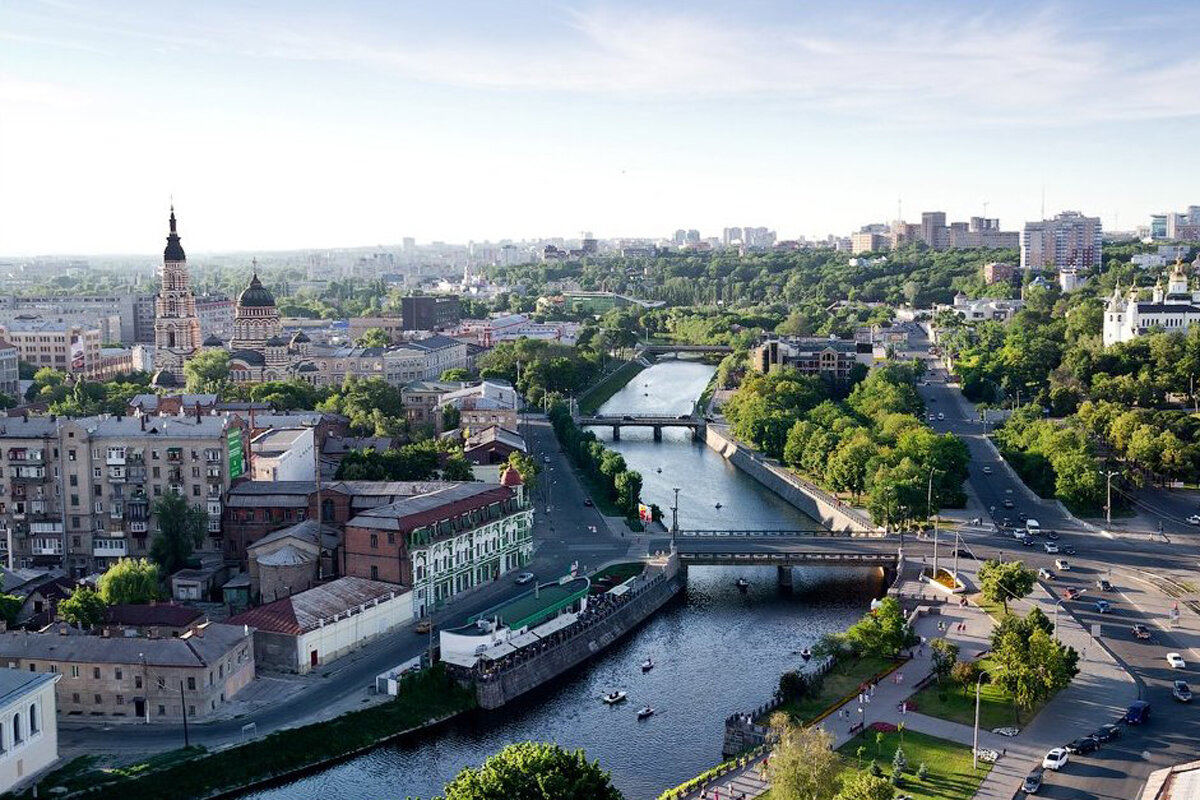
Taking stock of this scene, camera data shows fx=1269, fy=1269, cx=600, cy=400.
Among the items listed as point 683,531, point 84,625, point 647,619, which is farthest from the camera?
point 683,531

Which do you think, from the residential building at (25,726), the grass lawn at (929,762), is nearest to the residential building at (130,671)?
the residential building at (25,726)

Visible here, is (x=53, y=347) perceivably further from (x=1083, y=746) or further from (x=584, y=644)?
(x=1083, y=746)

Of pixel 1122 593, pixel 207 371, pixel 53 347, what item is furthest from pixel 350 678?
pixel 53 347

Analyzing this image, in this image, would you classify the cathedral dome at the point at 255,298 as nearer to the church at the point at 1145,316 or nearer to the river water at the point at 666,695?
the river water at the point at 666,695

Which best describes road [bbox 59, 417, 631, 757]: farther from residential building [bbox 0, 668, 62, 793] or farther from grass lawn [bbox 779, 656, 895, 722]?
grass lawn [bbox 779, 656, 895, 722]

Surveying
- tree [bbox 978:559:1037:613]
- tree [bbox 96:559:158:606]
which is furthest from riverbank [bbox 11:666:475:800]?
tree [bbox 978:559:1037:613]

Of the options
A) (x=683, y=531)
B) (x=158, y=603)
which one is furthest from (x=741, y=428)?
(x=158, y=603)

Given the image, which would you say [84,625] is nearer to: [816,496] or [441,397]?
[816,496]
